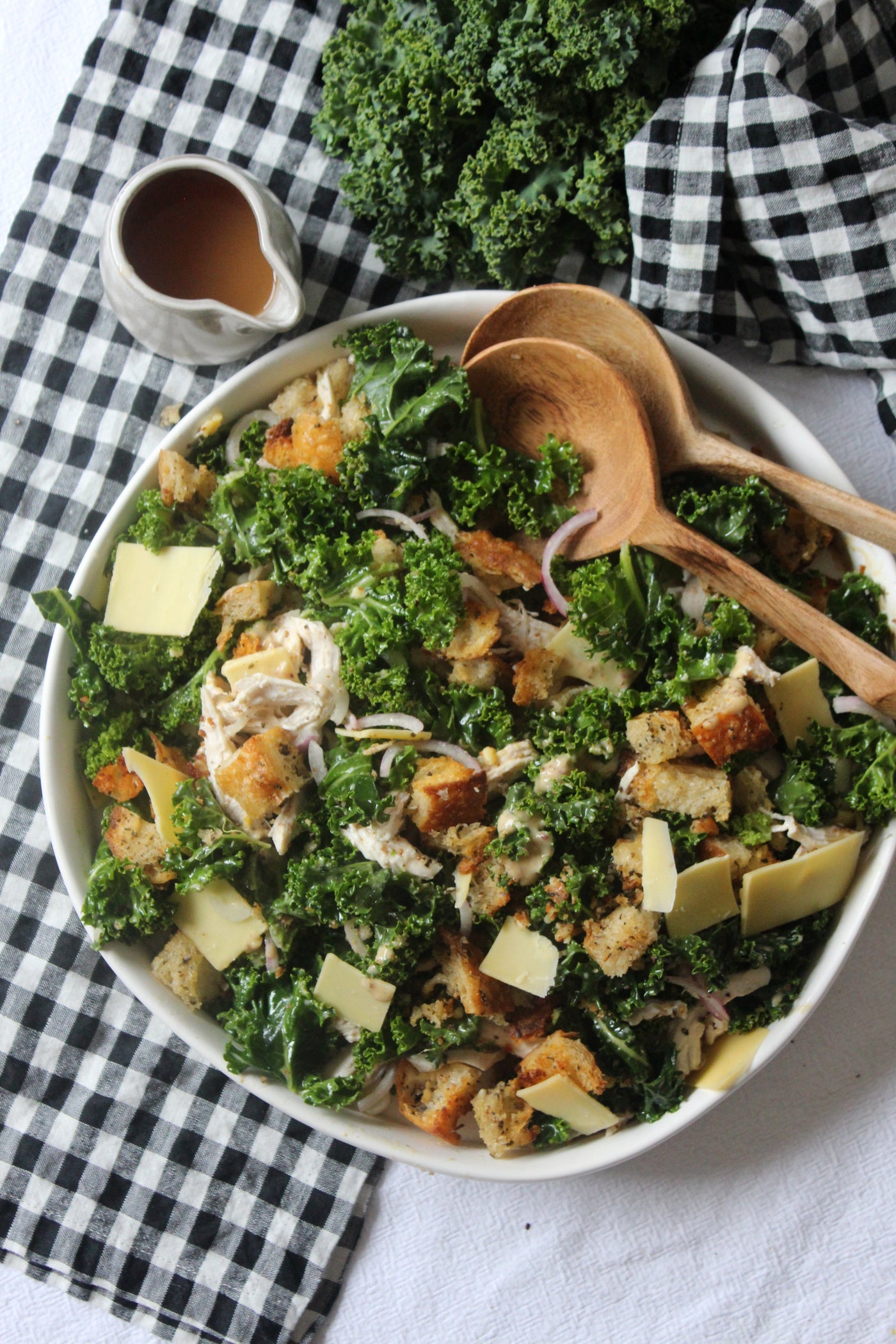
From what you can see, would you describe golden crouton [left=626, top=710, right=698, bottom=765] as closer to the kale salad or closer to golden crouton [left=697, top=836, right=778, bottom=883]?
the kale salad

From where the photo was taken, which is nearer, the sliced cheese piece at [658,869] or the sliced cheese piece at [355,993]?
the sliced cheese piece at [658,869]

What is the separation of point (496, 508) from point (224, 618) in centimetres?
88

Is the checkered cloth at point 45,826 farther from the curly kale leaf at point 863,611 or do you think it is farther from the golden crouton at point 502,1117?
the curly kale leaf at point 863,611

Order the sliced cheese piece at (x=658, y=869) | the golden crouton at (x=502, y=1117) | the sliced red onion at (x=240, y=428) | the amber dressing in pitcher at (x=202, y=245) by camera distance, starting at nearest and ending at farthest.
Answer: the sliced cheese piece at (x=658, y=869)
the golden crouton at (x=502, y=1117)
the amber dressing in pitcher at (x=202, y=245)
the sliced red onion at (x=240, y=428)

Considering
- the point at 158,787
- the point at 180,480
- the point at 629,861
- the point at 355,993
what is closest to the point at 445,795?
the point at 629,861

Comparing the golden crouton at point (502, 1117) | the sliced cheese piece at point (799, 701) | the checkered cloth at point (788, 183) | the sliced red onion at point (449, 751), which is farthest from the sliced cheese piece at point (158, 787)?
the checkered cloth at point (788, 183)

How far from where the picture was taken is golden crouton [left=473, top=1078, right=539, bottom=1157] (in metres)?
2.86

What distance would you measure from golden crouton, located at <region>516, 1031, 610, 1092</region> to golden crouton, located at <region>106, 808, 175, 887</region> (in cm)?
117

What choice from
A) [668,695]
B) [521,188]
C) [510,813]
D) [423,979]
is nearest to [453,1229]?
[423,979]

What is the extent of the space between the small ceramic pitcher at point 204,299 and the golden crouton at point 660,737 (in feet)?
5.01

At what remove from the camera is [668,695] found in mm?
2812

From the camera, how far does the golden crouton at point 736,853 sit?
2779 millimetres

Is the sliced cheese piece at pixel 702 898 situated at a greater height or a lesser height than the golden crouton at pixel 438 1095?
greater

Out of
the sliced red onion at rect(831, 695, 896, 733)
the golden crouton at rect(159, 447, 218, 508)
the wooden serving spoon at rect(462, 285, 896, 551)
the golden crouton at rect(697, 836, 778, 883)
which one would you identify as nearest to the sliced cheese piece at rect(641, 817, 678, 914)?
the golden crouton at rect(697, 836, 778, 883)
